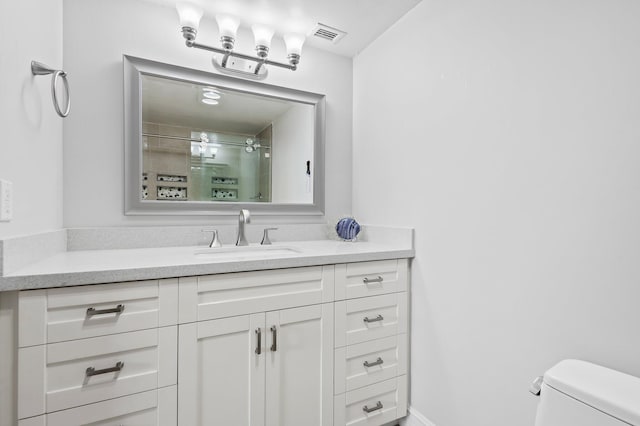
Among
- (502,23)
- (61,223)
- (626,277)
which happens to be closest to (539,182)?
(626,277)

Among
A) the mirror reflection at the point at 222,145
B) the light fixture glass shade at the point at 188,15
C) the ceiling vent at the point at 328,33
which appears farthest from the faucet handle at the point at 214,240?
the ceiling vent at the point at 328,33

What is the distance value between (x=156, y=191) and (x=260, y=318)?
92 cm

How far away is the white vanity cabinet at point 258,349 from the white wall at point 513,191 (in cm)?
58

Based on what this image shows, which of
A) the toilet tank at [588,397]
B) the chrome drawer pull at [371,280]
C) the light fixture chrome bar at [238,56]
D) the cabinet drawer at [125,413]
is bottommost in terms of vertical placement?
the cabinet drawer at [125,413]

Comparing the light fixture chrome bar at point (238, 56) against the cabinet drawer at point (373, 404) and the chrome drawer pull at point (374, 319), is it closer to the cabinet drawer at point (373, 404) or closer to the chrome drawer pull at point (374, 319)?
the chrome drawer pull at point (374, 319)

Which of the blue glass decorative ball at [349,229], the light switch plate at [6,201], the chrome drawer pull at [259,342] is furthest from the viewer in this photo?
the blue glass decorative ball at [349,229]

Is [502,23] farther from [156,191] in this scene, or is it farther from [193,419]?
[193,419]

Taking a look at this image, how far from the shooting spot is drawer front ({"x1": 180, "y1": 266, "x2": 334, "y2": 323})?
1.13 meters

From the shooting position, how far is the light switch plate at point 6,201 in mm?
904

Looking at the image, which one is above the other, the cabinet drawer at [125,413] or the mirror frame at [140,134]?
the mirror frame at [140,134]

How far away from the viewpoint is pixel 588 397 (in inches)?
29.5

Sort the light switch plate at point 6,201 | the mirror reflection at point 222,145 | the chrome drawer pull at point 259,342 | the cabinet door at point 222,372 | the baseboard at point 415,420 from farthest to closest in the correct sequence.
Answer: the mirror reflection at point 222,145
the baseboard at point 415,420
the chrome drawer pull at point 259,342
the cabinet door at point 222,372
the light switch plate at point 6,201

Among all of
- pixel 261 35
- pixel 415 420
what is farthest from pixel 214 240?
pixel 415 420

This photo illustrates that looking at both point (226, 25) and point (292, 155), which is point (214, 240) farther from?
point (226, 25)
